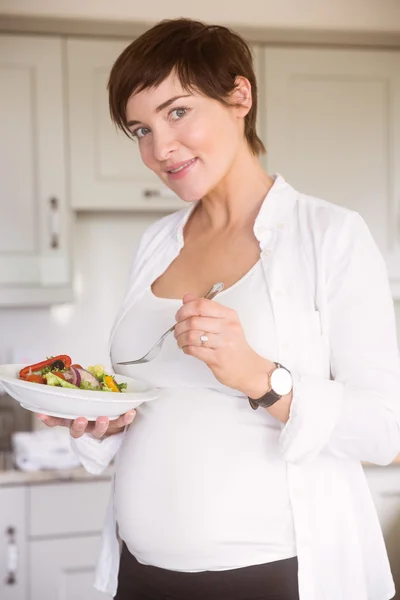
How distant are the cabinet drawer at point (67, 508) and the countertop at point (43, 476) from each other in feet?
0.07

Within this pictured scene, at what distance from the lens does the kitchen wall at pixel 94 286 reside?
2750 mm

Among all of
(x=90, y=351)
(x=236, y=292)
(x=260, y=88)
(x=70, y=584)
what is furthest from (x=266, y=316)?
(x=90, y=351)

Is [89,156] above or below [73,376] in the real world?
above

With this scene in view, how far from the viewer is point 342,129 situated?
256 cm

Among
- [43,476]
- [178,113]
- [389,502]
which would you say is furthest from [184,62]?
[389,502]

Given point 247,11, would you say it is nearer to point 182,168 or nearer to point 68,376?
point 182,168

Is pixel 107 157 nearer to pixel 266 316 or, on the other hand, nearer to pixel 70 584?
pixel 70 584

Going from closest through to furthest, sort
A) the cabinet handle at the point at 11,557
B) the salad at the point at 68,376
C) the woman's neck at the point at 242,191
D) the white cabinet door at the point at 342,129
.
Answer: the salad at the point at 68,376 < the woman's neck at the point at 242,191 < the cabinet handle at the point at 11,557 < the white cabinet door at the point at 342,129

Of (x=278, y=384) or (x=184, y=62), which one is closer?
(x=278, y=384)

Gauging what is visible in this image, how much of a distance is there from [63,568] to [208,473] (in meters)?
1.26

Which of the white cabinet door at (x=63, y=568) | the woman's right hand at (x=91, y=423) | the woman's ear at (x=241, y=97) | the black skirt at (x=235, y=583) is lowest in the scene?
the white cabinet door at (x=63, y=568)

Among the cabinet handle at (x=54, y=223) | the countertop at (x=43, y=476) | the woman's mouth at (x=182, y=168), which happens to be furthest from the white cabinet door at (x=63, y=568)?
the woman's mouth at (x=182, y=168)

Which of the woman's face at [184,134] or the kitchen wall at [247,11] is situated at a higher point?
the kitchen wall at [247,11]

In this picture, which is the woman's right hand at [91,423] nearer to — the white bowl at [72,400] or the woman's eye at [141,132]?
the white bowl at [72,400]
